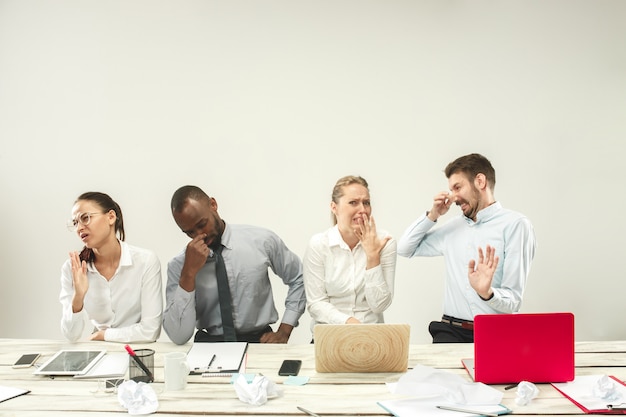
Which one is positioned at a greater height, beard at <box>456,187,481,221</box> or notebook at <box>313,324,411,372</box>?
beard at <box>456,187,481,221</box>

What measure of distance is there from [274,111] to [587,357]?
8.06ft

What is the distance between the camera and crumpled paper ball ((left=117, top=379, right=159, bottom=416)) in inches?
66.7

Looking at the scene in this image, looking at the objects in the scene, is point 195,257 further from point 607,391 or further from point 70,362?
point 607,391

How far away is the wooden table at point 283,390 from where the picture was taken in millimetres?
1701

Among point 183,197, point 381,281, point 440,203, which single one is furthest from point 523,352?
point 183,197

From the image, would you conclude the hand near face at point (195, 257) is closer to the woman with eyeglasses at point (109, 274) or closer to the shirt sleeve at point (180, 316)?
the shirt sleeve at point (180, 316)

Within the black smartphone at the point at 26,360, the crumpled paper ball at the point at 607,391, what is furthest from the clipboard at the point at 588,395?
the black smartphone at the point at 26,360

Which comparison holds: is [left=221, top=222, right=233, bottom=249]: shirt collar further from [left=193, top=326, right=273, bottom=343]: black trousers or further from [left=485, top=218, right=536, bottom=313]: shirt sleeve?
[left=485, top=218, right=536, bottom=313]: shirt sleeve

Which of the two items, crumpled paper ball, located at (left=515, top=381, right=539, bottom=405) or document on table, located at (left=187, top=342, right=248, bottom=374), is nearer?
crumpled paper ball, located at (left=515, top=381, right=539, bottom=405)

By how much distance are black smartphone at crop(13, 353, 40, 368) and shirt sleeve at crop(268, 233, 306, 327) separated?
1.18 m

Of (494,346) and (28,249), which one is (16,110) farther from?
(494,346)

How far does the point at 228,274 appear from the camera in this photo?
2.89 meters

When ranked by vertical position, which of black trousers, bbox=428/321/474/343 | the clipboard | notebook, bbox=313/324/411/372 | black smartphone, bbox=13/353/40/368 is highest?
notebook, bbox=313/324/411/372

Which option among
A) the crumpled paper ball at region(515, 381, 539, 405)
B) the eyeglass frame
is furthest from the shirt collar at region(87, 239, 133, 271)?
the crumpled paper ball at region(515, 381, 539, 405)
